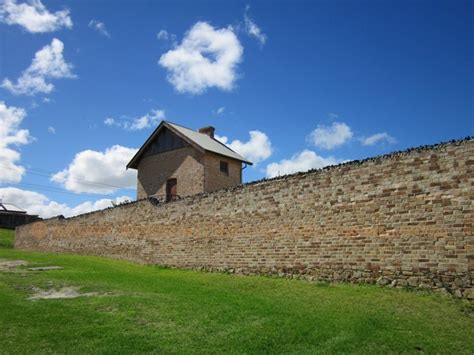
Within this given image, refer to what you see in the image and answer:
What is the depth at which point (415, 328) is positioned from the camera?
593cm

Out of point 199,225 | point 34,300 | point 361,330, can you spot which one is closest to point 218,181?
point 199,225

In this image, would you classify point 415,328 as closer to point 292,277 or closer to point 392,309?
point 392,309

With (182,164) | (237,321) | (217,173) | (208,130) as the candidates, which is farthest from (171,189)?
(237,321)

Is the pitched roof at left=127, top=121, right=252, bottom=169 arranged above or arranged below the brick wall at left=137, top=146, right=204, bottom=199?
above

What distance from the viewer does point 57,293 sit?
852 cm

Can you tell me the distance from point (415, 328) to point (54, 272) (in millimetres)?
10092

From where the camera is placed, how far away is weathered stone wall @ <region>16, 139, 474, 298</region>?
7805 millimetres

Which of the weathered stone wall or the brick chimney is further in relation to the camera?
the brick chimney

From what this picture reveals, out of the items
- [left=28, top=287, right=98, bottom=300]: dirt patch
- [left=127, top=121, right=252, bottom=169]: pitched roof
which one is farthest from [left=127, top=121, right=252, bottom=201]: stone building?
[left=28, top=287, right=98, bottom=300]: dirt patch

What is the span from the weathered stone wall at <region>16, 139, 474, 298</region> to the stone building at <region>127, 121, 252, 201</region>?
24.1 feet

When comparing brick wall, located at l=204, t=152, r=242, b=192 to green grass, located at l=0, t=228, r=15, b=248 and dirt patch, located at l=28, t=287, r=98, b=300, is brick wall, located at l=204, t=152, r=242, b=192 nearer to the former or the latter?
dirt patch, located at l=28, t=287, r=98, b=300

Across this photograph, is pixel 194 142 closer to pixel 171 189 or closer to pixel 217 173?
pixel 217 173

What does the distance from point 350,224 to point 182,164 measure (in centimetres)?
1512

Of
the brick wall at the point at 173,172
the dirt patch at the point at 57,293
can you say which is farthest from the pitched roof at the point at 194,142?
the dirt patch at the point at 57,293
